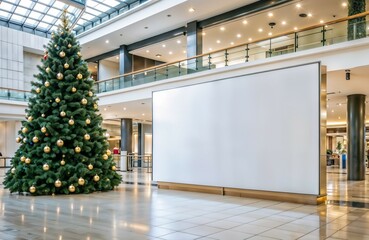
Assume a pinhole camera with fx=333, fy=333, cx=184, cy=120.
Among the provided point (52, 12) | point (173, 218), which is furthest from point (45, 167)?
point (52, 12)

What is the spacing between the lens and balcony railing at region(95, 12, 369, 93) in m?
9.61

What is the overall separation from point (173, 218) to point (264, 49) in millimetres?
7724

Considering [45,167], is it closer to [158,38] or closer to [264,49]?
[264,49]

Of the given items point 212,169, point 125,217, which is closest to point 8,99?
point 212,169

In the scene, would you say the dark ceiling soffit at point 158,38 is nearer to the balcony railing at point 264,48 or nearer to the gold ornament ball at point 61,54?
the balcony railing at point 264,48

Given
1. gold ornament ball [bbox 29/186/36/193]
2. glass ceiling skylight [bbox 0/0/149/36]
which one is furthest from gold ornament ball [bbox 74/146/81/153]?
glass ceiling skylight [bbox 0/0/149/36]

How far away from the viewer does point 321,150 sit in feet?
22.7

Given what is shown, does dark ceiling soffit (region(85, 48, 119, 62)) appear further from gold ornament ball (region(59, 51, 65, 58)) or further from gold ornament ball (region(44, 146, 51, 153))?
gold ornament ball (region(44, 146, 51, 153))

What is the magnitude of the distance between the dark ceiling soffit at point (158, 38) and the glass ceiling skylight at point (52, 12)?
7.51 feet

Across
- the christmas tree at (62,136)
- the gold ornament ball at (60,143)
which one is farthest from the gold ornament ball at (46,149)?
the gold ornament ball at (60,143)

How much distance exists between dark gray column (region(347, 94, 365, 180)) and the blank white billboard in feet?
23.5

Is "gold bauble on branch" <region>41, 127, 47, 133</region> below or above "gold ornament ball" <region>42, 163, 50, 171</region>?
above

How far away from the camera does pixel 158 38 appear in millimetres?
20109

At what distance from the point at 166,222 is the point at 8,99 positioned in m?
17.3
